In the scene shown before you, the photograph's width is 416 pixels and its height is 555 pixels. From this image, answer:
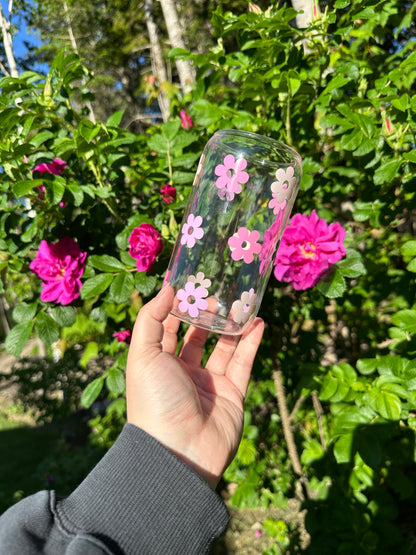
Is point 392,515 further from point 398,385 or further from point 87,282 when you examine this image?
point 87,282

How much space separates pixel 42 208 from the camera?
147cm

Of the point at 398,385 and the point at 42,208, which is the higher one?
the point at 42,208

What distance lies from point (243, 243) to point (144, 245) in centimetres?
34

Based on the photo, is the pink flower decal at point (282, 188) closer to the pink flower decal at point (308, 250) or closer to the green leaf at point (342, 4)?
the pink flower decal at point (308, 250)

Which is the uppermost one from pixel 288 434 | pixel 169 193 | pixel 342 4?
pixel 342 4

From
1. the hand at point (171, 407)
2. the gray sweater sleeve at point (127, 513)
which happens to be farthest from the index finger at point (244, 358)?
the gray sweater sleeve at point (127, 513)

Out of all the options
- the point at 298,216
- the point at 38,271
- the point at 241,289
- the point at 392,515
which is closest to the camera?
the point at 241,289

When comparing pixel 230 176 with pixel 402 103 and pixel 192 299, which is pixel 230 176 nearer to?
pixel 192 299

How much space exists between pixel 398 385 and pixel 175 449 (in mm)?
697

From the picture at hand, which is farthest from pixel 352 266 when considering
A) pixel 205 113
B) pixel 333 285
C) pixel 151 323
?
pixel 205 113

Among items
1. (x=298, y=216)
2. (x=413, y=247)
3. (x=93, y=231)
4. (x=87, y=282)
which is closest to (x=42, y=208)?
(x=93, y=231)

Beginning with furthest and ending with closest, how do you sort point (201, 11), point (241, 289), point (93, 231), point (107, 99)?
point (107, 99) < point (201, 11) < point (93, 231) < point (241, 289)

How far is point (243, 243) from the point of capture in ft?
3.83

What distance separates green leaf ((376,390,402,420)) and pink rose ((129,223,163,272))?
32.3 inches
